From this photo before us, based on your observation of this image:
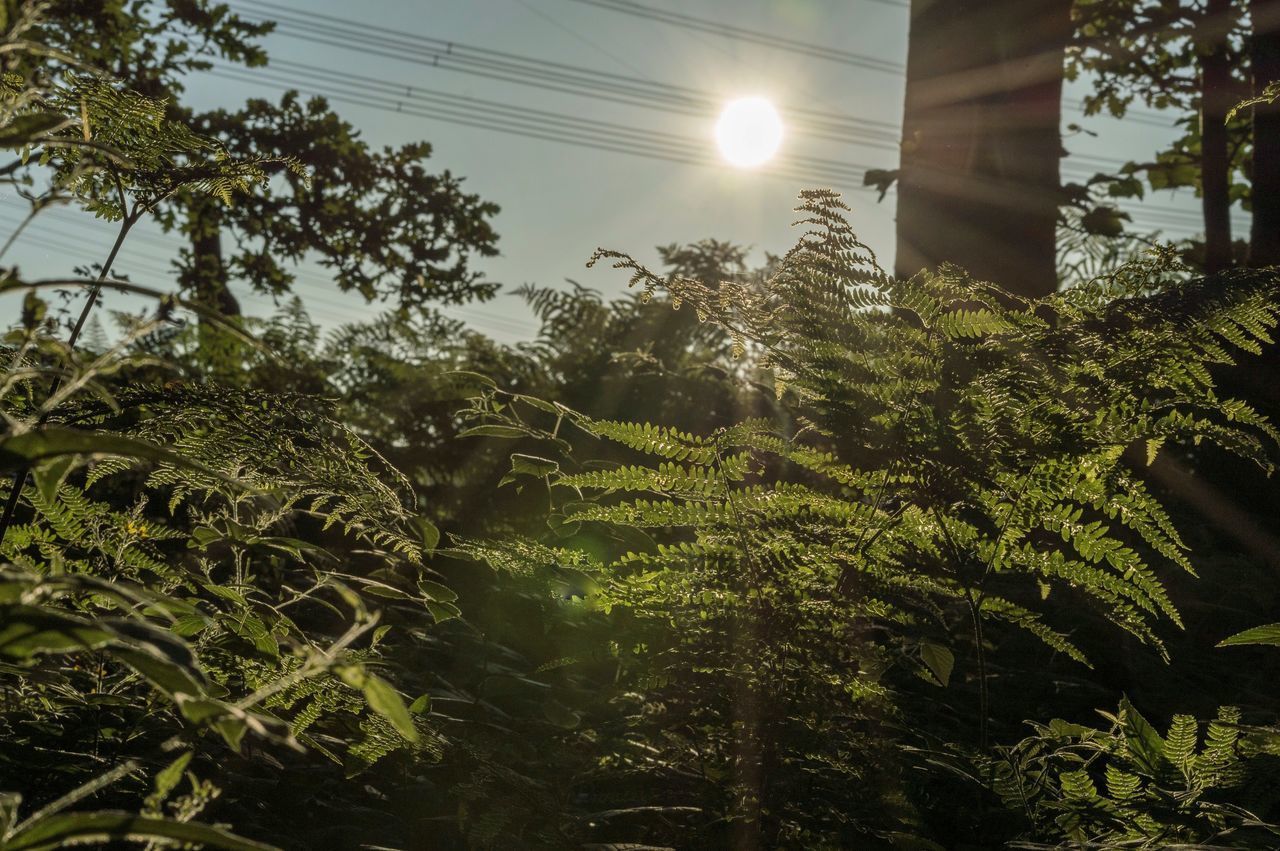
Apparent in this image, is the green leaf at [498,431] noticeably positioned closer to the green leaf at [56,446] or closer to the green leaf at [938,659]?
the green leaf at [938,659]

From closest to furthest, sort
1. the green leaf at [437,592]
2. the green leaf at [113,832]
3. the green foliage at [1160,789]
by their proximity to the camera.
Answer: the green leaf at [113,832], the green foliage at [1160,789], the green leaf at [437,592]

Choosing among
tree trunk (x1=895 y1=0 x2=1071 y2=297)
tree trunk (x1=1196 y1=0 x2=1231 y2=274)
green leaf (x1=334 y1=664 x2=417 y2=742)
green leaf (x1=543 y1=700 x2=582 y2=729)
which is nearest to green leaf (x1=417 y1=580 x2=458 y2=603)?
green leaf (x1=543 y1=700 x2=582 y2=729)

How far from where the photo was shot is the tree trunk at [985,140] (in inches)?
134

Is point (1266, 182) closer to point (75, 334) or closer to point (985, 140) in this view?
point (985, 140)

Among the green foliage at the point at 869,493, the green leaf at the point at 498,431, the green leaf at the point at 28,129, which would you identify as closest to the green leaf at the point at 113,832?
the green leaf at the point at 28,129

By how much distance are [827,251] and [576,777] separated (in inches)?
43.8

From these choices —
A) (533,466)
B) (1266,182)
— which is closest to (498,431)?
(533,466)

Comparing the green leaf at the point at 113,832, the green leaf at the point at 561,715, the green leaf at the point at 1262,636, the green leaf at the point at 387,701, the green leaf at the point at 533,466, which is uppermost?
the green leaf at the point at 533,466

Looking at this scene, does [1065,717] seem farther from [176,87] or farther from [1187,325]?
[176,87]

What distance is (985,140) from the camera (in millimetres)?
3549

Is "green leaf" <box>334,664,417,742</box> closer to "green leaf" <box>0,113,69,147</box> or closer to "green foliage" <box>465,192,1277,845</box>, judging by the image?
"green leaf" <box>0,113,69,147</box>

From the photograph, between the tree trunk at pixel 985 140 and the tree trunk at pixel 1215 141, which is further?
the tree trunk at pixel 1215 141

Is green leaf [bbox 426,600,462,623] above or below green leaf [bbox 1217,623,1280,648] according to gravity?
below

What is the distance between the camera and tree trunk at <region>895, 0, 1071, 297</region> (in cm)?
340
